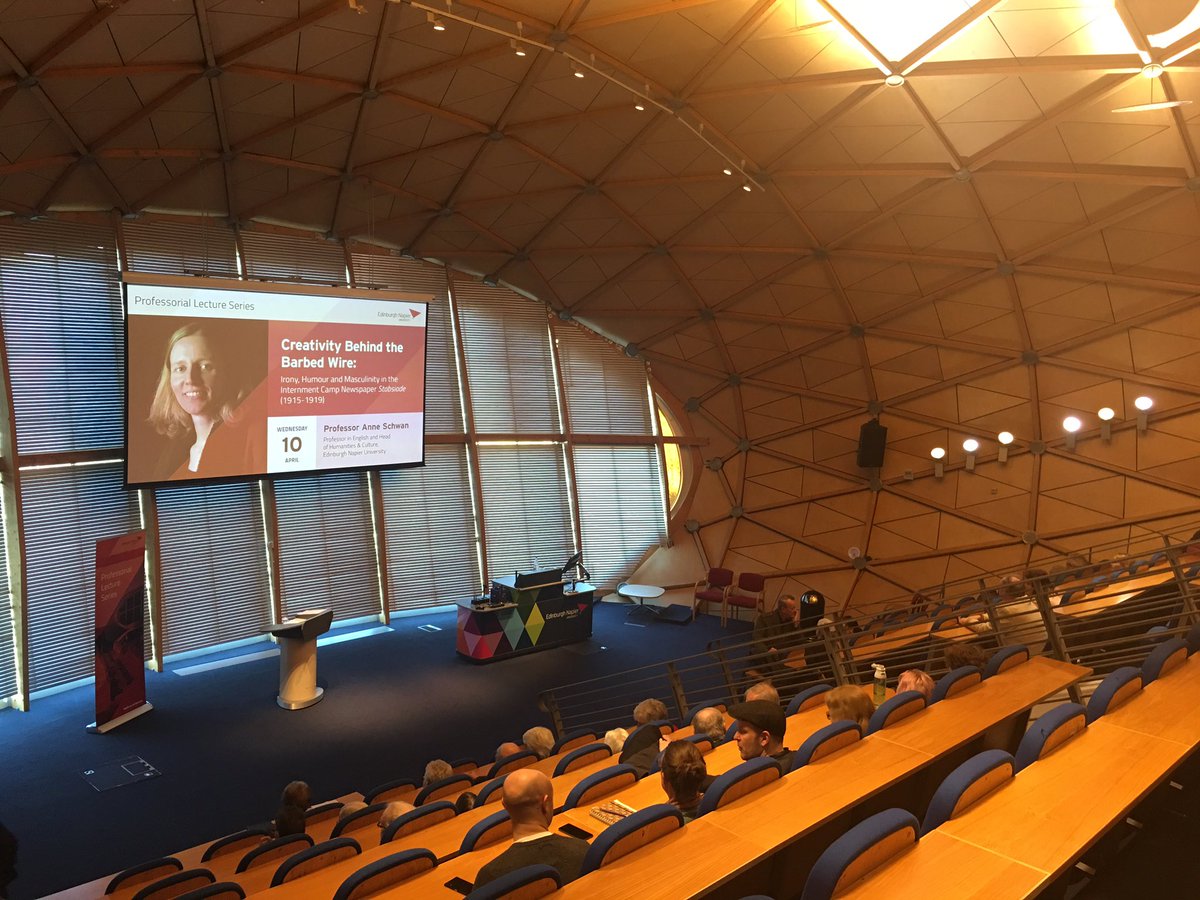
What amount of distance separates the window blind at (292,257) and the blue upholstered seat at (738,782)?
13230mm

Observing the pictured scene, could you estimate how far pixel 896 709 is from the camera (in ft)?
15.6

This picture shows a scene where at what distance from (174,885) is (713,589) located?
12.7 metres

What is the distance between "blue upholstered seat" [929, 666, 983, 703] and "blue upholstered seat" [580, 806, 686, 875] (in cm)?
256

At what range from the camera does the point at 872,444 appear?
15.3 m

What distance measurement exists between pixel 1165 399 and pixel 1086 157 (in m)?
4.22

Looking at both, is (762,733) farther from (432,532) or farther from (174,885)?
(432,532)

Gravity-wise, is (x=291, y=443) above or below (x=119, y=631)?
above

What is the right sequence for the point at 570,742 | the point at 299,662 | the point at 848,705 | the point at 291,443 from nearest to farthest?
the point at 848,705 → the point at 570,742 → the point at 299,662 → the point at 291,443

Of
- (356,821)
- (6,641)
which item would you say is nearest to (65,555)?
(6,641)

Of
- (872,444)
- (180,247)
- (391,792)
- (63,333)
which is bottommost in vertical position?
(391,792)

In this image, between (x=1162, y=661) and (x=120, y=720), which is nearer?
(x=1162, y=661)

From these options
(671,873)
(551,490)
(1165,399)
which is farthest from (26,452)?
(1165,399)

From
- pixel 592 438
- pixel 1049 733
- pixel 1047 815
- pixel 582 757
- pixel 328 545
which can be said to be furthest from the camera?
pixel 592 438

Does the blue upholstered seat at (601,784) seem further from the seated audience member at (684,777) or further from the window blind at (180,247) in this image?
the window blind at (180,247)
